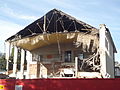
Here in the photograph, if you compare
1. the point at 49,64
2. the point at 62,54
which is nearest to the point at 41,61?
the point at 49,64

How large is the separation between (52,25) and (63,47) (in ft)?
12.2

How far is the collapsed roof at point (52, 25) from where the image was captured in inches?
835

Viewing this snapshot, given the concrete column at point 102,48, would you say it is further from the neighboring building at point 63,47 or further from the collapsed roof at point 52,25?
the collapsed roof at point 52,25

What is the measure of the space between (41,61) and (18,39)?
494 centimetres

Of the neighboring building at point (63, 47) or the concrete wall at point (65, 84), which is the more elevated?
the neighboring building at point (63, 47)

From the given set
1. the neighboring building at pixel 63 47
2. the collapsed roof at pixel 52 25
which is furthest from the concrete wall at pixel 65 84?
the collapsed roof at pixel 52 25

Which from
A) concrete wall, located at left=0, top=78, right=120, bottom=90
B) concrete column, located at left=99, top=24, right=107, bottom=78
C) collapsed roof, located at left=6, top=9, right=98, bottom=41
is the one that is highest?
collapsed roof, located at left=6, top=9, right=98, bottom=41

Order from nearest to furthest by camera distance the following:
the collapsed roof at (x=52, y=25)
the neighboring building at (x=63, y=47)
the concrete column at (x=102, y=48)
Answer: the concrete column at (x=102, y=48), the neighboring building at (x=63, y=47), the collapsed roof at (x=52, y=25)

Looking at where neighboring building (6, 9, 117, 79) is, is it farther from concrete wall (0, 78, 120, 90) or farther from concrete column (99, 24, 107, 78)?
concrete wall (0, 78, 120, 90)

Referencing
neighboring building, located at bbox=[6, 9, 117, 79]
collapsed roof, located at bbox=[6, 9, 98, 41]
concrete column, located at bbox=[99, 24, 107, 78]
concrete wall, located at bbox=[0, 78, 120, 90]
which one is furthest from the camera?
collapsed roof, located at bbox=[6, 9, 98, 41]

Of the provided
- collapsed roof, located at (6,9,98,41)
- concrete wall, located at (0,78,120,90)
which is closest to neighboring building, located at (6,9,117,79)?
collapsed roof, located at (6,9,98,41)

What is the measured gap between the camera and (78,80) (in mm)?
9695

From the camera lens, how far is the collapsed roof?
2122 cm

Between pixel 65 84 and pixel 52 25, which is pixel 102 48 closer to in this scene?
pixel 52 25
